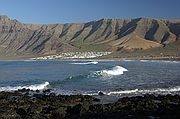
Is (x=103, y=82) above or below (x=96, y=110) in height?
above

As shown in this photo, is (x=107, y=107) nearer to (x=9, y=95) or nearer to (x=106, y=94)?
(x=106, y=94)

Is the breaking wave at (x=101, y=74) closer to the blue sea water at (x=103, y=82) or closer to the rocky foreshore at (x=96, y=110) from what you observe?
the blue sea water at (x=103, y=82)

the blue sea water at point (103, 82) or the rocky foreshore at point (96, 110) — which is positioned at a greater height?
the blue sea water at point (103, 82)

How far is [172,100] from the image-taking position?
26969mm

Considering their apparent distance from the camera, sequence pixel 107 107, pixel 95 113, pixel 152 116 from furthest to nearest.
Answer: pixel 107 107 → pixel 95 113 → pixel 152 116

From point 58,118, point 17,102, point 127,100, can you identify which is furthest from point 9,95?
point 58,118

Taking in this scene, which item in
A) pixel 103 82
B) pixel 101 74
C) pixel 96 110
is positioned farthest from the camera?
pixel 101 74

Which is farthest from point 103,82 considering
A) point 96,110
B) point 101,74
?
point 96,110

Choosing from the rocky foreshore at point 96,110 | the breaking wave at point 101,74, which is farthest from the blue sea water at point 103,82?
the rocky foreshore at point 96,110

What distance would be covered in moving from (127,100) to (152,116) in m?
6.89

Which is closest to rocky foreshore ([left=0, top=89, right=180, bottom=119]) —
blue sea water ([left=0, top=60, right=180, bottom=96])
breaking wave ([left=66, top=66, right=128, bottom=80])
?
blue sea water ([left=0, top=60, right=180, bottom=96])

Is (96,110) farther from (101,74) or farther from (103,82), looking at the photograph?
(101,74)

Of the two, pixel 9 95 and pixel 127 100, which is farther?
pixel 9 95

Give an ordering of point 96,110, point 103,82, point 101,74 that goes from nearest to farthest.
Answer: point 96,110
point 103,82
point 101,74
